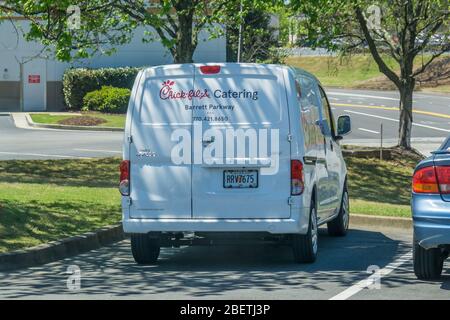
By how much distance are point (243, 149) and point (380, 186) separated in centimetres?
1092

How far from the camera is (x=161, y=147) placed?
12.4m

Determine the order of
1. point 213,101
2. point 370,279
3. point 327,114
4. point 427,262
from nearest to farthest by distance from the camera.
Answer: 1. point 427,262
2. point 370,279
3. point 213,101
4. point 327,114

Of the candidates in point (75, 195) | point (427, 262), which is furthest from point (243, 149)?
point (75, 195)

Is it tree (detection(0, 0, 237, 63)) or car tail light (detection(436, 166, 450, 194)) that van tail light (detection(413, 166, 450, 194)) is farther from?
tree (detection(0, 0, 237, 63))

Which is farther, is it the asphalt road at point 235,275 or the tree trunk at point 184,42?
the tree trunk at point 184,42

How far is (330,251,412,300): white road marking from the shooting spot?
10.4m

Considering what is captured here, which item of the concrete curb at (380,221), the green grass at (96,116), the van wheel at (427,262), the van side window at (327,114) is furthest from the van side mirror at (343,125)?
the green grass at (96,116)

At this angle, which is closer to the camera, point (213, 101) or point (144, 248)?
point (213, 101)

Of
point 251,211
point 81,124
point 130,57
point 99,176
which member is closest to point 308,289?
point 251,211

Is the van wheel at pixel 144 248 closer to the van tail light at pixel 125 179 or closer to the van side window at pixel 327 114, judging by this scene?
the van tail light at pixel 125 179

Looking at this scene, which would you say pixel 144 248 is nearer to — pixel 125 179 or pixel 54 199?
pixel 125 179

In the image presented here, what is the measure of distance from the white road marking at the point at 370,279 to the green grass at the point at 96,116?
2864cm

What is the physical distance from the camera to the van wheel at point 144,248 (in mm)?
12672

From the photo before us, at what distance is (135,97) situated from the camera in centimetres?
1259
